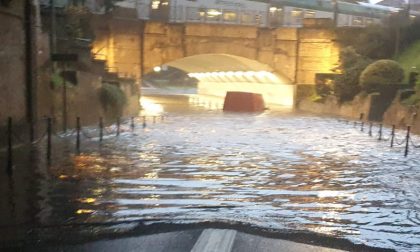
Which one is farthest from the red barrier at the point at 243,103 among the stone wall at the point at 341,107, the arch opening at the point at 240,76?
the arch opening at the point at 240,76

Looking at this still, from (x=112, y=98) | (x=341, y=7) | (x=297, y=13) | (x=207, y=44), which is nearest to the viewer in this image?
(x=112, y=98)

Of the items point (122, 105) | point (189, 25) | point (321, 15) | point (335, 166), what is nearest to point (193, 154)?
point (335, 166)

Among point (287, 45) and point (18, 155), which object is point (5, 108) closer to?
point (18, 155)

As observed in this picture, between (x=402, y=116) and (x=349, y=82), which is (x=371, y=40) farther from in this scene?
(x=402, y=116)

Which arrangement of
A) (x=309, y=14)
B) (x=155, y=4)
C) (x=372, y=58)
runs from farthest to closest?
1. (x=309, y=14)
2. (x=155, y=4)
3. (x=372, y=58)

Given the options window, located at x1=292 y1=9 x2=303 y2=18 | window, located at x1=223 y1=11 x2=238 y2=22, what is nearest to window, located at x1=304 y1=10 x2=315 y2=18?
window, located at x1=292 y1=9 x2=303 y2=18

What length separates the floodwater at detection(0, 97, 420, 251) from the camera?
268 inches

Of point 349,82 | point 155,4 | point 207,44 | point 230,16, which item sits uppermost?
point 155,4

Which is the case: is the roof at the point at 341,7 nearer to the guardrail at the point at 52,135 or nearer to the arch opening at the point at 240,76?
the arch opening at the point at 240,76

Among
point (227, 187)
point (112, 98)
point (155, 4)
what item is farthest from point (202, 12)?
point (227, 187)

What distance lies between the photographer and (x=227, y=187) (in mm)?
9086

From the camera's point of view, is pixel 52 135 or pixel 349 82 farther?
pixel 349 82

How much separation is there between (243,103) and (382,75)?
395 inches

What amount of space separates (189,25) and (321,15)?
1389cm
